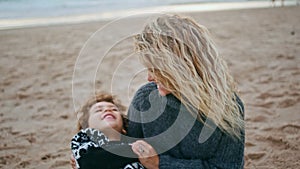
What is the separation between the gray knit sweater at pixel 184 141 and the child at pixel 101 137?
0.10 m

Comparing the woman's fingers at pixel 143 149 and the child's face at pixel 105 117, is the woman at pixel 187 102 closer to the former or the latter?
the woman's fingers at pixel 143 149

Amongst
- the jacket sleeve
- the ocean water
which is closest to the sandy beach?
the jacket sleeve

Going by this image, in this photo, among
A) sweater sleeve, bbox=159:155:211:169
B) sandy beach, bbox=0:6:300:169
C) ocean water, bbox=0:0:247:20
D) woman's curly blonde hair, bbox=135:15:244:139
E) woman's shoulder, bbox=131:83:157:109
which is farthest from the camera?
ocean water, bbox=0:0:247:20

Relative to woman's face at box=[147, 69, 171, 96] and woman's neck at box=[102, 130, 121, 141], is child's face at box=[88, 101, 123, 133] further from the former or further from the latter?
woman's face at box=[147, 69, 171, 96]

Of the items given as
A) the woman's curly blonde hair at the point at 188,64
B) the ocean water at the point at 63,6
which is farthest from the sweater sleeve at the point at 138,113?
the ocean water at the point at 63,6

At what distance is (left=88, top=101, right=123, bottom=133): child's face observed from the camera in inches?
72.5

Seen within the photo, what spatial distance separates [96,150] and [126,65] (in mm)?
2349

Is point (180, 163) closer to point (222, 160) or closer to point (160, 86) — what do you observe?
point (222, 160)

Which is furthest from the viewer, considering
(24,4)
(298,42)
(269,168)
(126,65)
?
(24,4)

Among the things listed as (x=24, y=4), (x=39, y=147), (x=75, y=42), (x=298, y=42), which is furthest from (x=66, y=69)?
(x=24, y=4)

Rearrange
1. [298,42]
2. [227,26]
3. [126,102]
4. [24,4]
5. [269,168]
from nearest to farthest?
1. [269,168]
2. [126,102]
3. [298,42]
4. [227,26]
5. [24,4]

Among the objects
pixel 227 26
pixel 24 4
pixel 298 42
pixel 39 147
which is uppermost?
pixel 24 4

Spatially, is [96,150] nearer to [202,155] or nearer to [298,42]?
[202,155]

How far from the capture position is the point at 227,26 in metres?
5.35
